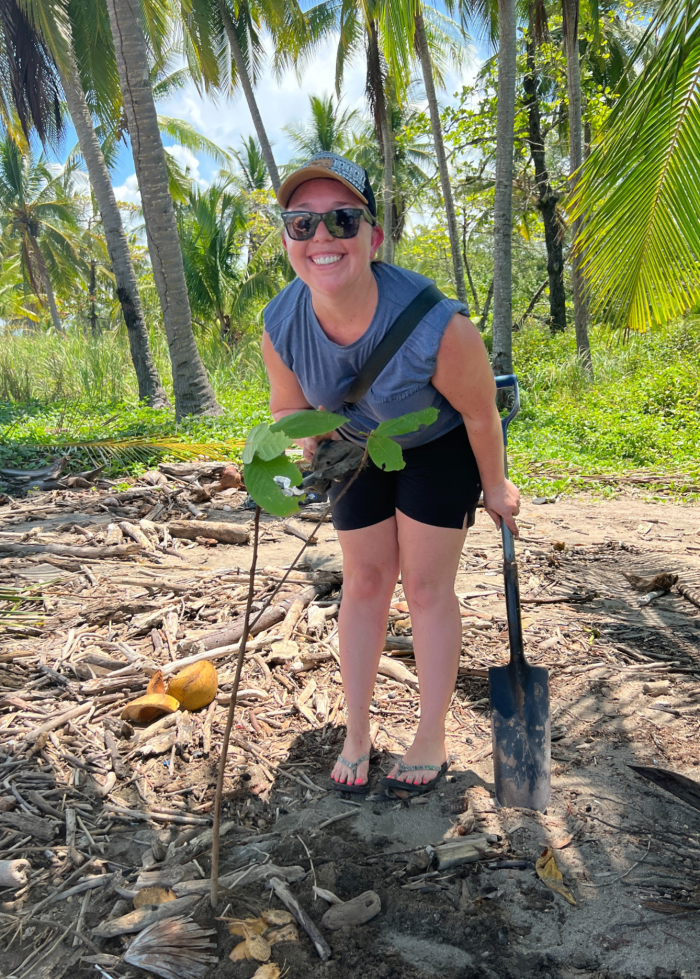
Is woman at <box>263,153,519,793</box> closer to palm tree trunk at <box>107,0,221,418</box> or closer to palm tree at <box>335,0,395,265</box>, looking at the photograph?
palm tree trunk at <box>107,0,221,418</box>

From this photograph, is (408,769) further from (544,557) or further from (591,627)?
(544,557)

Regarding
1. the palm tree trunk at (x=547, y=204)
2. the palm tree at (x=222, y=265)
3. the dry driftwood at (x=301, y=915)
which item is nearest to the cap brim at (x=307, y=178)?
the dry driftwood at (x=301, y=915)

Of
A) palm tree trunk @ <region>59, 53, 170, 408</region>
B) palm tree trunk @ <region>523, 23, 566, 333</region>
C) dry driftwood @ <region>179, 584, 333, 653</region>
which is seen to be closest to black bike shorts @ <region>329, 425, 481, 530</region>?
dry driftwood @ <region>179, 584, 333, 653</region>

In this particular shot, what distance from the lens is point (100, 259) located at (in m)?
29.6

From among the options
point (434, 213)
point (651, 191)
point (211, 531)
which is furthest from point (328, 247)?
point (434, 213)

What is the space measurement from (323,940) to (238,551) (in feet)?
8.78

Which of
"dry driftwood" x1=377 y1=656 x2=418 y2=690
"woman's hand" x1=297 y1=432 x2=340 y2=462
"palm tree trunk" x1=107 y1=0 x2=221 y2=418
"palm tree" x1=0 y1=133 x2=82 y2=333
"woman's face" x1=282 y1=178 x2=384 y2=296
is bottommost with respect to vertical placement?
"dry driftwood" x1=377 y1=656 x2=418 y2=690

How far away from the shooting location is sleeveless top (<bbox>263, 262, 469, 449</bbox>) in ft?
5.20

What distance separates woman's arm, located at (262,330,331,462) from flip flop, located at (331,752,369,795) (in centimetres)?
91

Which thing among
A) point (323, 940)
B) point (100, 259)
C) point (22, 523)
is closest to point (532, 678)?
point (323, 940)

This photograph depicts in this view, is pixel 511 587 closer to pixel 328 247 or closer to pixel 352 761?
pixel 352 761

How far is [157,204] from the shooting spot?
732 centimetres

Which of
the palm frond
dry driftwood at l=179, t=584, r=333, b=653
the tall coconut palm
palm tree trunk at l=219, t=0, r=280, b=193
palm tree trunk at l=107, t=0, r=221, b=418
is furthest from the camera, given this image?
palm tree trunk at l=219, t=0, r=280, b=193

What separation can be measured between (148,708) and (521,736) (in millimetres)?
1217
